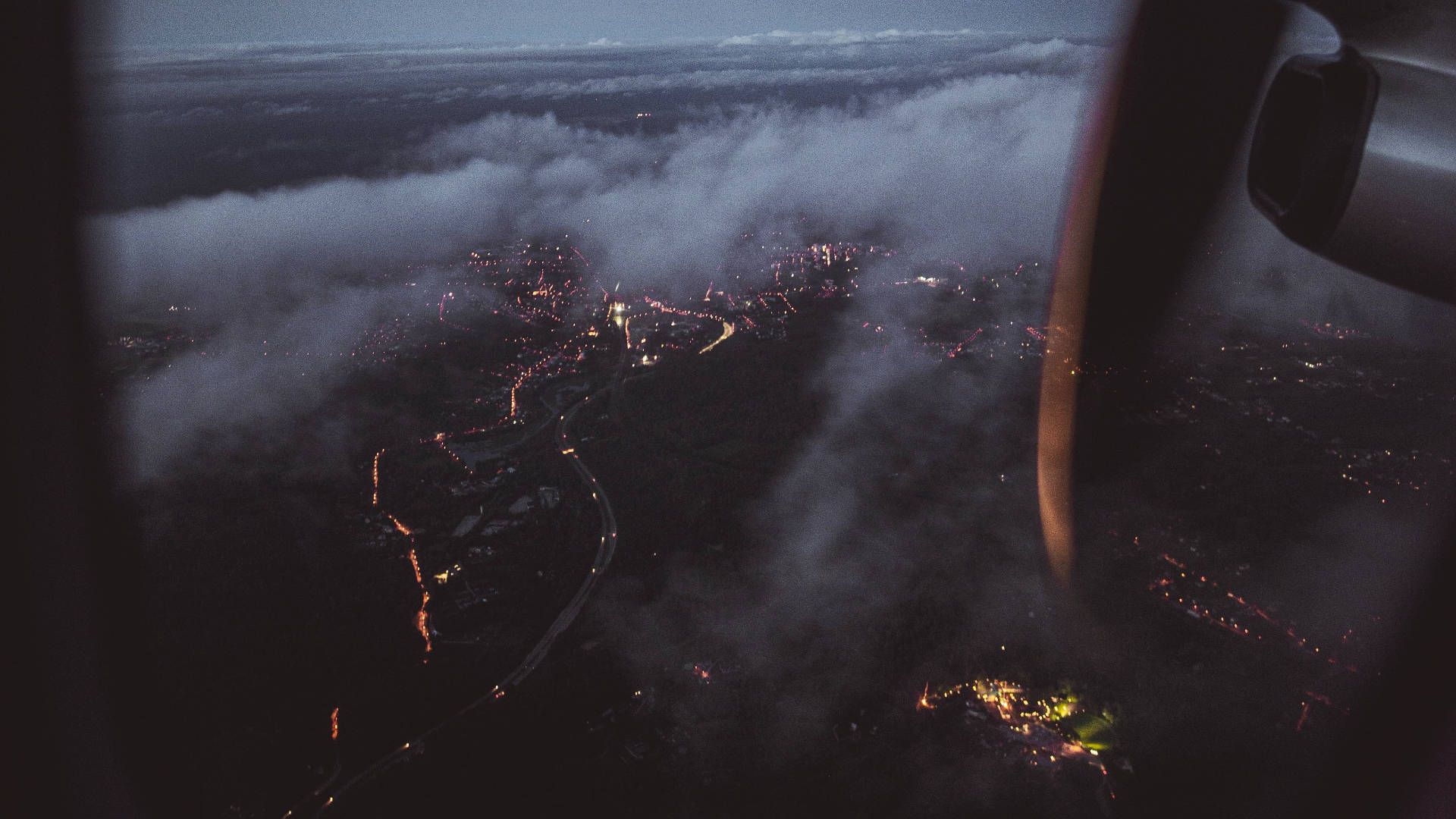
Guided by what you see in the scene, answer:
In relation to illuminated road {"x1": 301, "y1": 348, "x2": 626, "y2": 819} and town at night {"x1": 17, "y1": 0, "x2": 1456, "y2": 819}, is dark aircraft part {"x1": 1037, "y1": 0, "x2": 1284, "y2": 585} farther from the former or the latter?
illuminated road {"x1": 301, "y1": 348, "x2": 626, "y2": 819}

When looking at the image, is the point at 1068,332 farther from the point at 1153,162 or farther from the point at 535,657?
the point at 535,657

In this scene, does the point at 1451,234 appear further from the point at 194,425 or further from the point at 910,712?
the point at 194,425

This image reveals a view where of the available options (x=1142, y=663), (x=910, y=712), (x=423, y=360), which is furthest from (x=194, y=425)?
(x=1142, y=663)

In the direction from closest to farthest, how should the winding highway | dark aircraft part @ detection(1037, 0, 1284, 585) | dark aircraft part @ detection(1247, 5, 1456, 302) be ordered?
dark aircraft part @ detection(1247, 5, 1456, 302) → dark aircraft part @ detection(1037, 0, 1284, 585) → the winding highway

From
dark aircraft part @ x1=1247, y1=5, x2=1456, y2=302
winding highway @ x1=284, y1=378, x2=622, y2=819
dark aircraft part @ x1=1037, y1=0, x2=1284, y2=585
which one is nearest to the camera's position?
dark aircraft part @ x1=1247, y1=5, x2=1456, y2=302

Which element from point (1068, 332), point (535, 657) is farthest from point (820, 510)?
point (1068, 332)

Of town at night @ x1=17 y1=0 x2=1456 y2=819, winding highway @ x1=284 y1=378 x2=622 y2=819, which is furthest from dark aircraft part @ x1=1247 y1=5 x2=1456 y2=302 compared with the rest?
winding highway @ x1=284 y1=378 x2=622 y2=819

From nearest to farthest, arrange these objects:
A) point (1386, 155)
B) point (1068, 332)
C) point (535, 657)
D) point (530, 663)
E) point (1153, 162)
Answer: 1. point (1386, 155)
2. point (1153, 162)
3. point (1068, 332)
4. point (530, 663)
5. point (535, 657)
